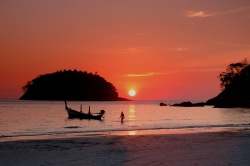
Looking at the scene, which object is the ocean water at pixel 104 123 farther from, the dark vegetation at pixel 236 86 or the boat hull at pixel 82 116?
the dark vegetation at pixel 236 86

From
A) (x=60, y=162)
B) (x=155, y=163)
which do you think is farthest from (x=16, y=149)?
(x=155, y=163)

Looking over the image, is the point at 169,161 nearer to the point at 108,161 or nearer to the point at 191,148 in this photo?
the point at 108,161

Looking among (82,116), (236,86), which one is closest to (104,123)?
(82,116)

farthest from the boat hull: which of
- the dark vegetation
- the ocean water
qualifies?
the dark vegetation

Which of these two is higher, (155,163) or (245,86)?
(245,86)

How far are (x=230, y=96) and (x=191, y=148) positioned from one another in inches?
5998

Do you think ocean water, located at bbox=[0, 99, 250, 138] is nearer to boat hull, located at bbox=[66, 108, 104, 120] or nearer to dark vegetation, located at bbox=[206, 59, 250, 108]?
boat hull, located at bbox=[66, 108, 104, 120]

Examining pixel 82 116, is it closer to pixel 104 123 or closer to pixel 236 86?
pixel 104 123

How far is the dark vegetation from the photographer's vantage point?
506ft

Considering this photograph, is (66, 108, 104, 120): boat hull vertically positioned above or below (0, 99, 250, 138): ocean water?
above

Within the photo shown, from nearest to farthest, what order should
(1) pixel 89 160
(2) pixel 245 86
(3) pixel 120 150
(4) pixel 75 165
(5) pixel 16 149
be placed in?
(4) pixel 75 165 < (1) pixel 89 160 < (3) pixel 120 150 < (5) pixel 16 149 < (2) pixel 245 86

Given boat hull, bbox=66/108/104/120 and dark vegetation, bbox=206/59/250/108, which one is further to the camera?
dark vegetation, bbox=206/59/250/108

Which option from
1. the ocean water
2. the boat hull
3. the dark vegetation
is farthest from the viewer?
the dark vegetation

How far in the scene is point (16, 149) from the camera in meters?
20.1
